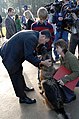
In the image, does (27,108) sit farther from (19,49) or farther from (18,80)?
(19,49)

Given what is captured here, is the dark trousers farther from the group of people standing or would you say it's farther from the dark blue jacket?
the dark blue jacket

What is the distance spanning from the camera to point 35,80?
20.1 ft

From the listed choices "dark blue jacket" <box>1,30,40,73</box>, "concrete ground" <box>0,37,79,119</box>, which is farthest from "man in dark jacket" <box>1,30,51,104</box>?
"concrete ground" <box>0,37,79,119</box>

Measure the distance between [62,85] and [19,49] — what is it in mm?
914

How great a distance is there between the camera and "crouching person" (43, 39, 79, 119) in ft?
13.4

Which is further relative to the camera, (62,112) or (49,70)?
(49,70)

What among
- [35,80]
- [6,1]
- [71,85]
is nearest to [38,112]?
[71,85]

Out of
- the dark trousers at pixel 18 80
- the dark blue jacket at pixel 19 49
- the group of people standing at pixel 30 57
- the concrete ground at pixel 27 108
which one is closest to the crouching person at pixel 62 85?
the group of people standing at pixel 30 57

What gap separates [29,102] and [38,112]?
1.32 feet

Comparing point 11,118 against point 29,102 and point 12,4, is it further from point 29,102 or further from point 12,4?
point 12,4

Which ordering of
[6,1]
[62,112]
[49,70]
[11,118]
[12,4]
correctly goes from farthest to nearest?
[6,1], [12,4], [49,70], [11,118], [62,112]

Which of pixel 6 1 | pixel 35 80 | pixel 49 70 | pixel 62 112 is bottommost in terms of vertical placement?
pixel 6 1

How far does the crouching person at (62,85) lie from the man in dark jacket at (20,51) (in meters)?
0.31

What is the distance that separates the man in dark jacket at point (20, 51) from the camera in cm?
404
